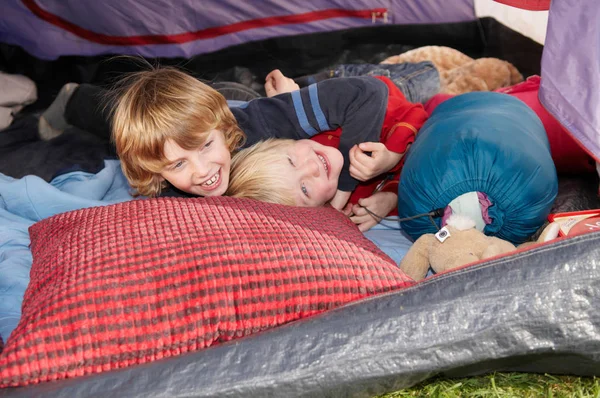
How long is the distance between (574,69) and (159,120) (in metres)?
0.88

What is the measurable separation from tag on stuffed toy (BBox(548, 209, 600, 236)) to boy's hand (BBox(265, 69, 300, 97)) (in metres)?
0.98

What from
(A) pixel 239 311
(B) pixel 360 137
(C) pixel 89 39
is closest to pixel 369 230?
(B) pixel 360 137

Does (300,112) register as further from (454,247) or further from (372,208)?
(454,247)

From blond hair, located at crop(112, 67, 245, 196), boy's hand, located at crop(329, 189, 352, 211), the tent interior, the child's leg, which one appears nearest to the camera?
the tent interior

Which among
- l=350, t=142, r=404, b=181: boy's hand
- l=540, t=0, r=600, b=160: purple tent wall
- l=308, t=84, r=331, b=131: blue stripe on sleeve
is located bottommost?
l=350, t=142, r=404, b=181: boy's hand

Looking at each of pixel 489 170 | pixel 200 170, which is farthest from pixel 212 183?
pixel 489 170

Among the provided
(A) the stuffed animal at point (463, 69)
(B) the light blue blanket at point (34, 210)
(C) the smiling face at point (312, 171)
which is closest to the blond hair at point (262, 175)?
(C) the smiling face at point (312, 171)

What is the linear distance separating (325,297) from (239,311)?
0.14 m

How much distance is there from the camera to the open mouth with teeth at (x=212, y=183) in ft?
5.08

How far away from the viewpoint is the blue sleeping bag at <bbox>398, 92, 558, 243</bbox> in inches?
51.8

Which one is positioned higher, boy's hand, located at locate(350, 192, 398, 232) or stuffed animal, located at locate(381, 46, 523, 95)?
stuffed animal, located at locate(381, 46, 523, 95)

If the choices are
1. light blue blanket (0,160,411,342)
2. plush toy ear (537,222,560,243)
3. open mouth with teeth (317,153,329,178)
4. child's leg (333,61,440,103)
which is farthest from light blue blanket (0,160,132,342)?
plush toy ear (537,222,560,243)

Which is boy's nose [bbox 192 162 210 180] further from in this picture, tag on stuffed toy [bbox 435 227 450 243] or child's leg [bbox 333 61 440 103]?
child's leg [bbox 333 61 440 103]

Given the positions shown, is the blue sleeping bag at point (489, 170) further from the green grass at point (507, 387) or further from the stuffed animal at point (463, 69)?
the stuffed animal at point (463, 69)
